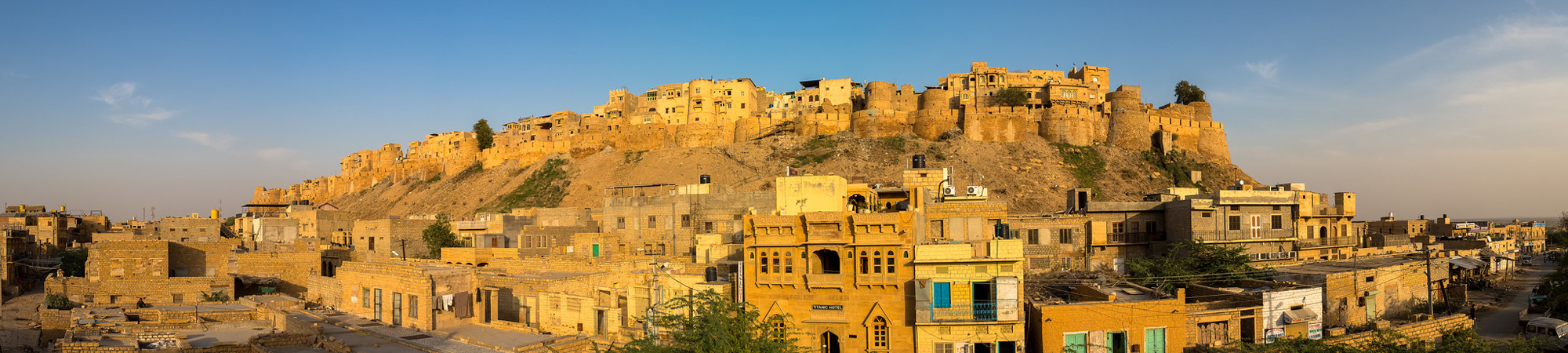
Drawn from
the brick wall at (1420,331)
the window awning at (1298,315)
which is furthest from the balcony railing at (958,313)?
the window awning at (1298,315)

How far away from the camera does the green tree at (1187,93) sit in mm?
87500

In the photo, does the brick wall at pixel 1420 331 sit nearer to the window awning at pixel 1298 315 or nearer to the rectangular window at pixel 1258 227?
the window awning at pixel 1298 315

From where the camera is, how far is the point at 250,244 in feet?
161

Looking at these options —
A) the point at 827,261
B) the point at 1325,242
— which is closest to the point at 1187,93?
the point at 1325,242

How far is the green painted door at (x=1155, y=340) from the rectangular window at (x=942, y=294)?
4.76 m

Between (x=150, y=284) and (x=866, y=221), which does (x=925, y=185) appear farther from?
(x=150, y=284)

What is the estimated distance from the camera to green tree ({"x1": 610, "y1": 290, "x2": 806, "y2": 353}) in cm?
1883

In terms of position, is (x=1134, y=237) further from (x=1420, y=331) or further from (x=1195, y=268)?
(x=1420, y=331)

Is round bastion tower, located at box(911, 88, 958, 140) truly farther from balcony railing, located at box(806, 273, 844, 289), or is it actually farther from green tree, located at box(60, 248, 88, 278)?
balcony railing, located at box(806, 273, 844, 289)

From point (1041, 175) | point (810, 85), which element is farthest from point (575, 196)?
point (1041, 175)

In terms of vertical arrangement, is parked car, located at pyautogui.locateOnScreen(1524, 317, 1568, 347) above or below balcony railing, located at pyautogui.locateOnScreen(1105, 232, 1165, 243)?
below

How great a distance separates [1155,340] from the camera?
894 inches

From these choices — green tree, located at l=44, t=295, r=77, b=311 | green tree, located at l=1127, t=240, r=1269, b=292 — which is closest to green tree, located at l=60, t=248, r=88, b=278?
green tree, located at l=44, t=295, r=77, b=311

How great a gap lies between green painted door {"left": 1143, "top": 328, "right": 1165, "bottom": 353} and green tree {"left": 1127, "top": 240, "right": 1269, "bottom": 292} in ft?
15.4
